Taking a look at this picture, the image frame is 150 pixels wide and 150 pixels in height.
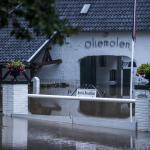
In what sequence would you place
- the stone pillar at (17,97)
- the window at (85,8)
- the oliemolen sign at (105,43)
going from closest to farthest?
the stone pillar at (17,97), the oliemolen sign at (105,43), the window at (85,8)

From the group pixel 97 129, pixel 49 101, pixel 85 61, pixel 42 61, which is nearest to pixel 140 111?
pixel 97 129

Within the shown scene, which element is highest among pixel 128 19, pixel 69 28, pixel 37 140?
pixel 128 19

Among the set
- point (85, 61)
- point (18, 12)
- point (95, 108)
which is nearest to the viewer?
point (18, 12)

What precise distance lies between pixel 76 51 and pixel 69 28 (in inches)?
1014

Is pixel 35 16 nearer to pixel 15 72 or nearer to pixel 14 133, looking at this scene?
pixel 14 133

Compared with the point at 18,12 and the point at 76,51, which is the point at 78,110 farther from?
the point at 76,51

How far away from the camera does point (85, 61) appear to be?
34.0m

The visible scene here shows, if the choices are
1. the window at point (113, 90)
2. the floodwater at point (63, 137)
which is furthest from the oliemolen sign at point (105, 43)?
the floodwater at point (63, 137)

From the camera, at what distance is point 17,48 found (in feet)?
95.9

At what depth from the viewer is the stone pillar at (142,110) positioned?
15.1 metres

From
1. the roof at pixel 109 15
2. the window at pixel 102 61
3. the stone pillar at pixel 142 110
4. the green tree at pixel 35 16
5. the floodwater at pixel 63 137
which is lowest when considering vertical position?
the floodwater at pixel 63 137

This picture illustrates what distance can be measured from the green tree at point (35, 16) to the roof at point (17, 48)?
71.6 feet

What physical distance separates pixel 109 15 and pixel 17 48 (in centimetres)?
542

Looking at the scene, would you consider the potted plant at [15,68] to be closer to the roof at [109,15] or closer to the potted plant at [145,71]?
the potted plant at [145,71]
